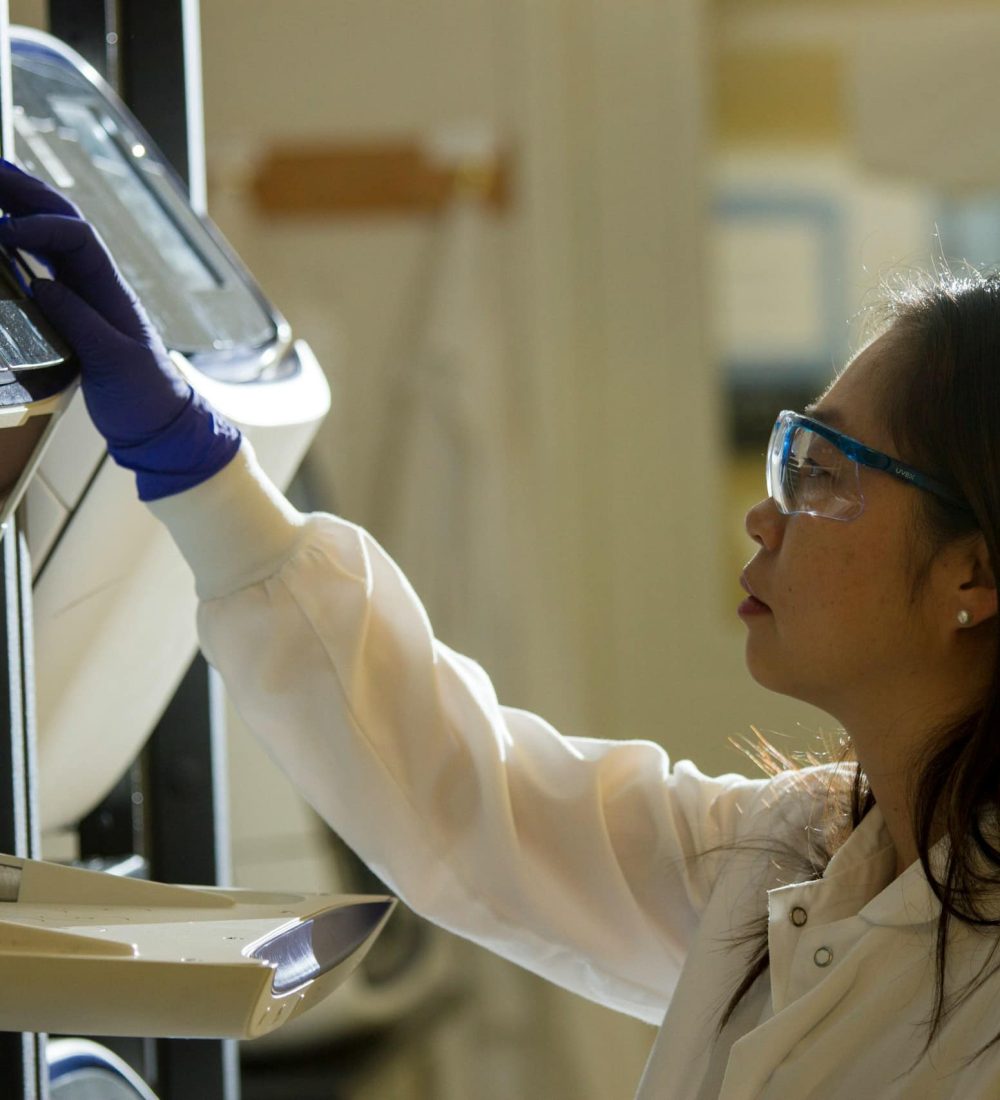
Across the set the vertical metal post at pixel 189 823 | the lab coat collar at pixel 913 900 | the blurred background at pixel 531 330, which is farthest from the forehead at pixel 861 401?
the blurred background at pixel 531 330

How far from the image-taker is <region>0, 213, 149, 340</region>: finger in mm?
852

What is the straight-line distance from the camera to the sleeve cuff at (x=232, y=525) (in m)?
1.00

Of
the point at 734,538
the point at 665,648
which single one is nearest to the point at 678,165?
the point at 734,538

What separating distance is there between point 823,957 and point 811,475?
33 centimetres

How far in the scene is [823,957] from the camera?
96cm

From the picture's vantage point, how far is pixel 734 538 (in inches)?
119

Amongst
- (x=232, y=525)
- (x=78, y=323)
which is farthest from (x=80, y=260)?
(x=232, y=525)

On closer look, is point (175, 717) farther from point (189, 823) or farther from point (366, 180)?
point (366, 180)

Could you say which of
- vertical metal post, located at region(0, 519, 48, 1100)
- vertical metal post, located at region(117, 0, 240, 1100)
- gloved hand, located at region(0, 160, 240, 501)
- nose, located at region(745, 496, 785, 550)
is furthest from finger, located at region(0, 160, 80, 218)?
nose, located at region(745, 496, 785, 550)

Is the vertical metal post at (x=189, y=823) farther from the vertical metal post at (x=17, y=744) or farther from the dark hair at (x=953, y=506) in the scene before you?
the dark hair at (x=953, y=506)

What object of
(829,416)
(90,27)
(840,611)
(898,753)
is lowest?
(898,753)

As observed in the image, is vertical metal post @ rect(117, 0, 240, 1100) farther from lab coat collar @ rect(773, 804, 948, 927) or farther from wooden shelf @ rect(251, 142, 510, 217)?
wooden shelf @ rect(251, 142, 510, 217)

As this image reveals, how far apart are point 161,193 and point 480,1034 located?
6.08 feet

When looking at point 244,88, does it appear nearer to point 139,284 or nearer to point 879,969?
point 139,284
